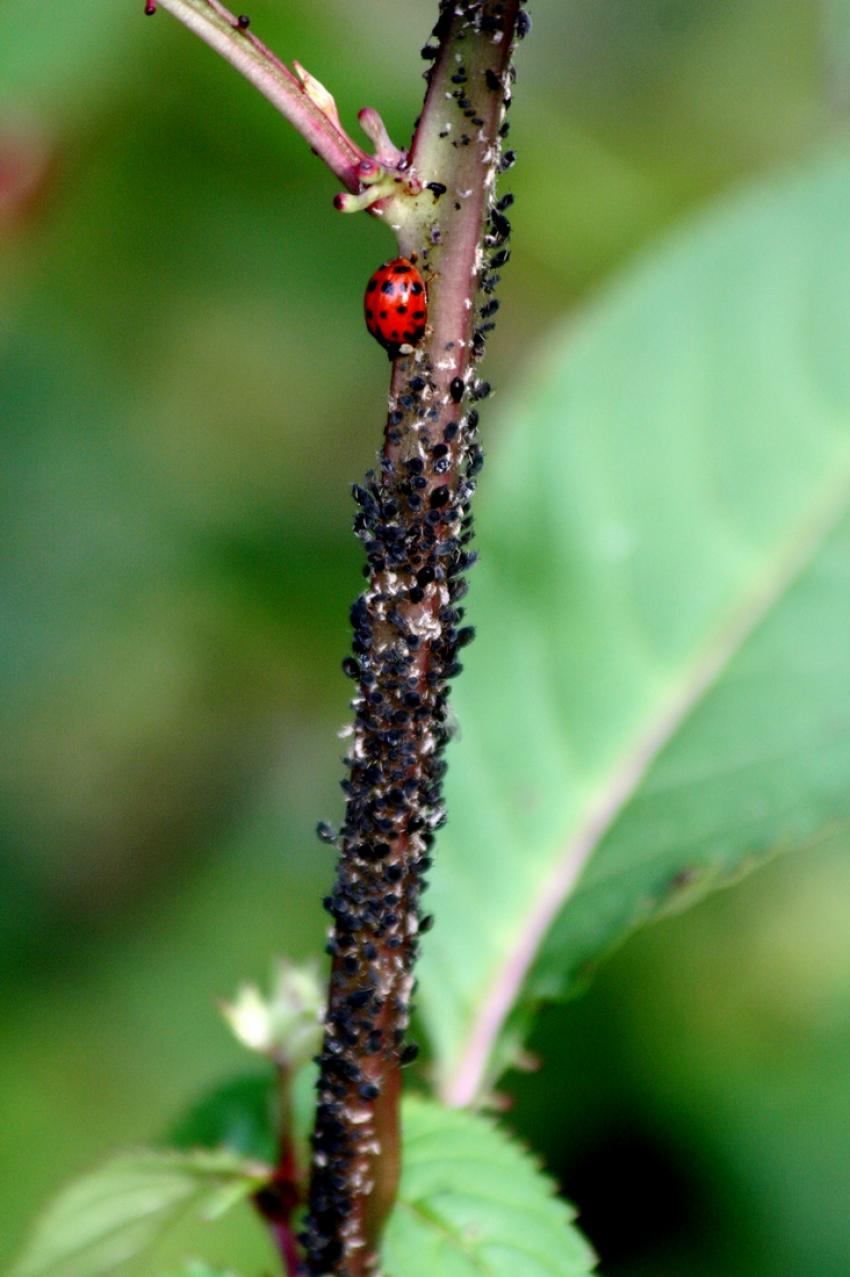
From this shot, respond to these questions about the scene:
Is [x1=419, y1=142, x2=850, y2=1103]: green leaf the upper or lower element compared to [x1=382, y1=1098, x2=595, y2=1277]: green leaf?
upper

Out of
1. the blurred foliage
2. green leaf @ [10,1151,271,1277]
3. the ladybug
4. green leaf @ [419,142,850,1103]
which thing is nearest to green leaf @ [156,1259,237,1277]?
green leaf @ [10,1151,271,1277]

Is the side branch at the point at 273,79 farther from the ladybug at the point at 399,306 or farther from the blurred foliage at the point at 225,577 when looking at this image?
the blurred foliage at the point at 225,577

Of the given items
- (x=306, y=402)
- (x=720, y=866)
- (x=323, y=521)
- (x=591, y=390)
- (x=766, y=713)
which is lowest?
(x=720, y=866)

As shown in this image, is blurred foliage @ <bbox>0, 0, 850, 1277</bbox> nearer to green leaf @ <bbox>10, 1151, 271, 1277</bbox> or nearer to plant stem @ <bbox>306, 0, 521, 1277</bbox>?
green leaf @ <bbox>10, 1151, 271, 1277</bbox>

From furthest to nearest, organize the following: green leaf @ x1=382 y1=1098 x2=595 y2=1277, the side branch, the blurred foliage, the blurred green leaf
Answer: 1. the blurred foliage
2. the blurred green leaf
3. green leaf @ x1=382 y1=1098 x2=595 y2=1277
4. the side branch

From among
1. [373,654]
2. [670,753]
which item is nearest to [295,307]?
[670,753]

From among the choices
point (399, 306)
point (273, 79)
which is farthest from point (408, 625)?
point (273, 79)

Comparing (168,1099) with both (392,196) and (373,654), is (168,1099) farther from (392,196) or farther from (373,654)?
(392,196)

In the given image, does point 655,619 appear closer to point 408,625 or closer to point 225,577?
point 408,625
